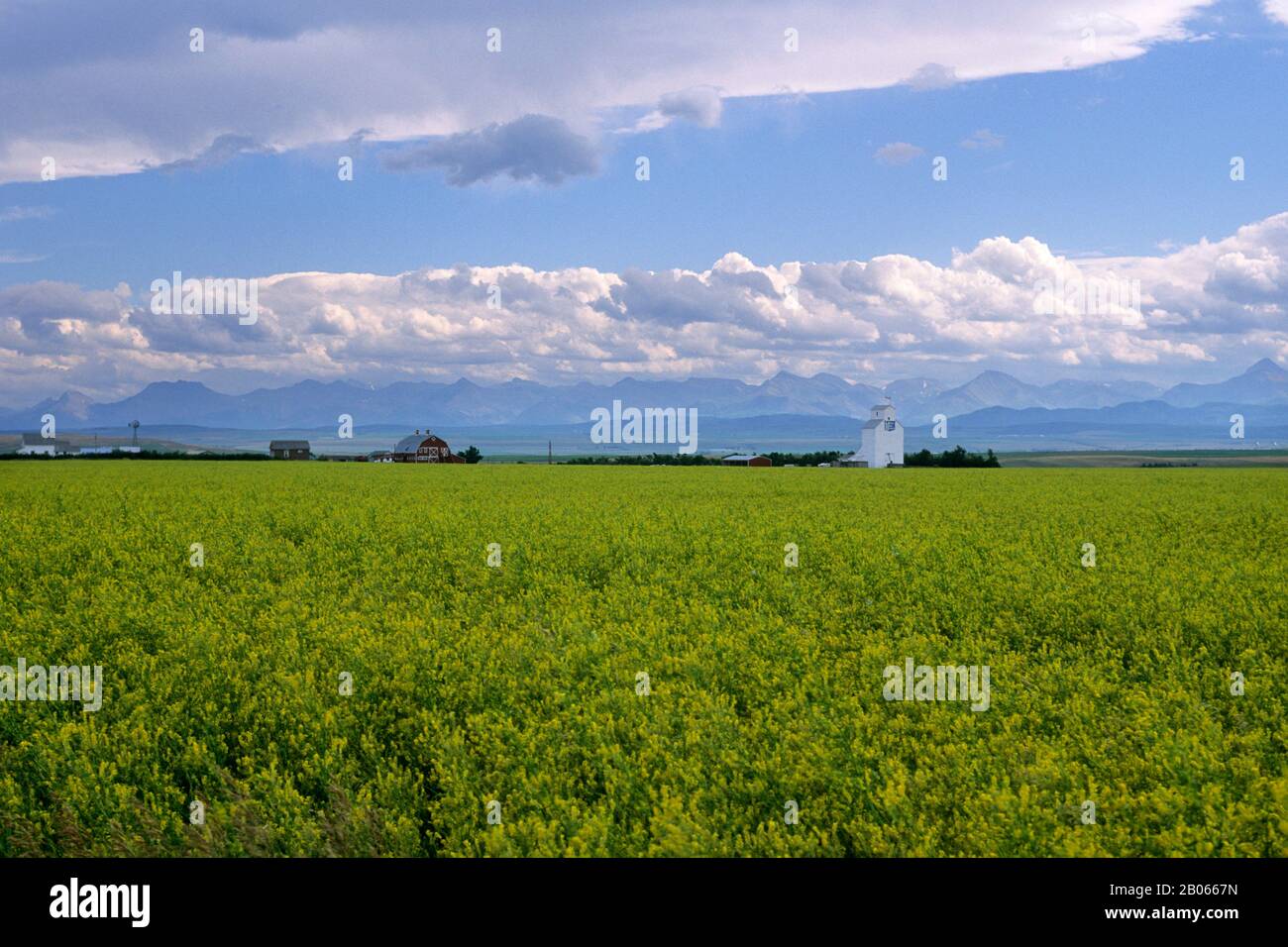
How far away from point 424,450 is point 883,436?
6748 cm

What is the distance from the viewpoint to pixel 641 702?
30.1 ft

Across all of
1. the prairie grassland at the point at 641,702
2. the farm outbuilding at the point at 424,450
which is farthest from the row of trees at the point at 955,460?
the prairie grassland at the point at 641,702

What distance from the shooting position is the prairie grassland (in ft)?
23.5

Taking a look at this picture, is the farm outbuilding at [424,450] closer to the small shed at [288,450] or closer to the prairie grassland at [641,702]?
the small shed at [288,450]

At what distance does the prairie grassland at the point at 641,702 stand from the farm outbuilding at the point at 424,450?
109635mm

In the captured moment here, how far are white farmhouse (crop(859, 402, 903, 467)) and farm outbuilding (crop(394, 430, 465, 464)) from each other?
184ft

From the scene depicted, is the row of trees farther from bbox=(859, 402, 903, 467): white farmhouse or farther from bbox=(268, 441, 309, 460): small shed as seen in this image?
bbox=(268, 441, 309, 460): small shed

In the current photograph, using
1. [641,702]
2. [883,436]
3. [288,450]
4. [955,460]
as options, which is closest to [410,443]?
[288,450]

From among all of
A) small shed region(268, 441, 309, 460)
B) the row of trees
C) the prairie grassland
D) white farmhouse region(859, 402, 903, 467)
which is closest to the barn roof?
small shed region(268, 441, 309, 460)

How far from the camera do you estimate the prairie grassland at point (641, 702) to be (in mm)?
7156

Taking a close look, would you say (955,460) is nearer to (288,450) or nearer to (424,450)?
(424,450)
